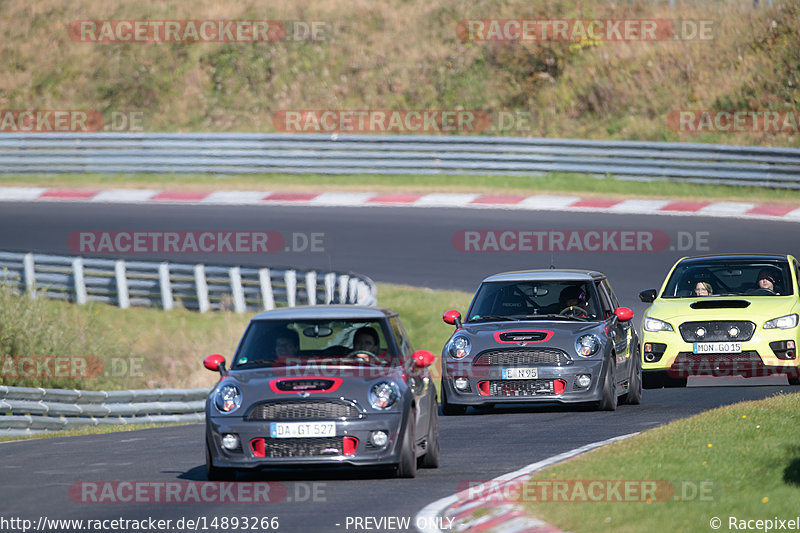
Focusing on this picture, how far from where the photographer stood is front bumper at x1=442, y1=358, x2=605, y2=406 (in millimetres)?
14977

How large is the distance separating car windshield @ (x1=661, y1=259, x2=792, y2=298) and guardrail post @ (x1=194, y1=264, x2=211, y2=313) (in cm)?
1138

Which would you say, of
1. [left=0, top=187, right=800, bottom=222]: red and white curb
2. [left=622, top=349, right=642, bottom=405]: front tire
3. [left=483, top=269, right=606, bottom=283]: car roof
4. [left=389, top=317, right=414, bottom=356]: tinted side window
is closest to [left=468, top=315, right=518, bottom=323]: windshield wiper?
[left=483, top=269, right=606, bottom=283]: car roof

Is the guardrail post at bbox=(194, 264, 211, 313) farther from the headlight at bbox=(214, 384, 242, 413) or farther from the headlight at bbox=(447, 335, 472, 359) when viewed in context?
the headlight at bbox=(214, 384, 242, 413)

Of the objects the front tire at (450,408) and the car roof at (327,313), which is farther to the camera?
the front tire at (450,408)

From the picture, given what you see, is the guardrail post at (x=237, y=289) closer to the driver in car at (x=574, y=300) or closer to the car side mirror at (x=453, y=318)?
the car side mirror at (x=453, y=318)

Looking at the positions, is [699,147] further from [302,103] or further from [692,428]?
[692,428]

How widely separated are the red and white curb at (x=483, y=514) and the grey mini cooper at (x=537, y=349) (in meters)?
4.50

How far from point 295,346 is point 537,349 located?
13.3 ft

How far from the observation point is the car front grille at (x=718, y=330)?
54.1 ft

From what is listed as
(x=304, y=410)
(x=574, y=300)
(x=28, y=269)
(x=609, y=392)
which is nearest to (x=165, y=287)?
(x=28, y=269)

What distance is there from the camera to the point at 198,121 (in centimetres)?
4394

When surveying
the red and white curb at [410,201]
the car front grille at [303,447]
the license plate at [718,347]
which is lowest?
the license plate at [718,347]

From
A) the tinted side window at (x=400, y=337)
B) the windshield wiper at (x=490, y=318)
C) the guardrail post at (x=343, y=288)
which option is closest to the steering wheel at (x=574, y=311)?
the windshield wiper at (x=490, y=318)

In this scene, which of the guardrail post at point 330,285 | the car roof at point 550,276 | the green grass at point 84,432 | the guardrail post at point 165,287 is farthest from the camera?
the guardrail post at point 165,287
